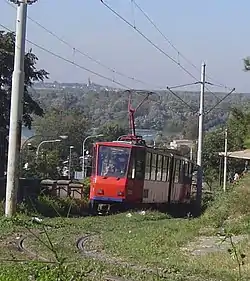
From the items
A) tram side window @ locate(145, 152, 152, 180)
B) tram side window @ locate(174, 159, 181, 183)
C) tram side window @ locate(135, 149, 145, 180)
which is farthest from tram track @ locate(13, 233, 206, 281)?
tram side window @ locate(174, 159, 181, 183)

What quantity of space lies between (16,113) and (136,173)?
845 cm

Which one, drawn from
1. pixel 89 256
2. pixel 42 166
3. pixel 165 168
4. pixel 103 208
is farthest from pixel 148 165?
pixel 42 166

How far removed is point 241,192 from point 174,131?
22760 millimetres

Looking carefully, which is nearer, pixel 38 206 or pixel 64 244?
pixel 64 244

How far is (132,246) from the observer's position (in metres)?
17.0

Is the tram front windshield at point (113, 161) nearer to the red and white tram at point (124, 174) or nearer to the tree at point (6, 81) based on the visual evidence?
the red and white tram at point (124, 174)

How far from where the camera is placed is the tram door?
2914 centimetres

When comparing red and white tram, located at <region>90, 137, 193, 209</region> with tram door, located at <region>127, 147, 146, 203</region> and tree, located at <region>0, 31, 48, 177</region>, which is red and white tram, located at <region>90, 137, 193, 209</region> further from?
tree, located at <region>0, 31, 48, 177</region>

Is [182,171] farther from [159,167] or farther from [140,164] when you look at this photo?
[140,164]

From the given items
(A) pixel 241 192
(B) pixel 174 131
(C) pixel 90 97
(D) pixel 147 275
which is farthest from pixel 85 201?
(C) pixel 90 97

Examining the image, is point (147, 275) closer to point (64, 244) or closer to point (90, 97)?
point (64, 244)

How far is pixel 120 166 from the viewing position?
2934cm

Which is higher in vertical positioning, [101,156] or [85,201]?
[101,156]

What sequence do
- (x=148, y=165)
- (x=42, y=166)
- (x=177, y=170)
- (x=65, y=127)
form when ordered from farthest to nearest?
1. (x=65, y=127)
2. (x=42, y=166)
3. (x=177, y=170)
4. (x=148, y=165)
